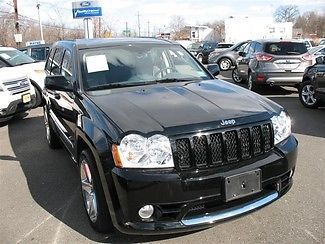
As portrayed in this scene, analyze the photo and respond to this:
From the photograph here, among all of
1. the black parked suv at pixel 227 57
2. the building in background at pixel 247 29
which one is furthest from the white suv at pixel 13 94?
the building in background at pixel 247 29

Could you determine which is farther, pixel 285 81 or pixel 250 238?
pixel 285 81

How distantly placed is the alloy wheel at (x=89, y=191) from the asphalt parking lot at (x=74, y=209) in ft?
0.59

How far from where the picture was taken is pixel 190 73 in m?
4.69

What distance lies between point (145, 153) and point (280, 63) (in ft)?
27.9

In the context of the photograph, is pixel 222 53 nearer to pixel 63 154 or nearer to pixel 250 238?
pixel 63 154

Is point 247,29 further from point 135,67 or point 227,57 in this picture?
point 135,67

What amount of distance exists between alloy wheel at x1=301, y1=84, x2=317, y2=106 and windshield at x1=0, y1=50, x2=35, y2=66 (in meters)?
7.24

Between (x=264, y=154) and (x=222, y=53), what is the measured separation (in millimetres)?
16729

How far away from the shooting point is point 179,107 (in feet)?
11.2

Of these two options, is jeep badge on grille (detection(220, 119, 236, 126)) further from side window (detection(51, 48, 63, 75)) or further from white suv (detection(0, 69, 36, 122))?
white suv (detection(0, 69, 36, 122))

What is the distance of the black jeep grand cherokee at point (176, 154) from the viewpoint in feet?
9.71

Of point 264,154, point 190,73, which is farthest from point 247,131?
point 190,73

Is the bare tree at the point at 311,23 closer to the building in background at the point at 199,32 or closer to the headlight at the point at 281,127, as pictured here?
the building in background at the point at 199,32

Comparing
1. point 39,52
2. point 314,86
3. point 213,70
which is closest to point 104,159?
point 213,70
